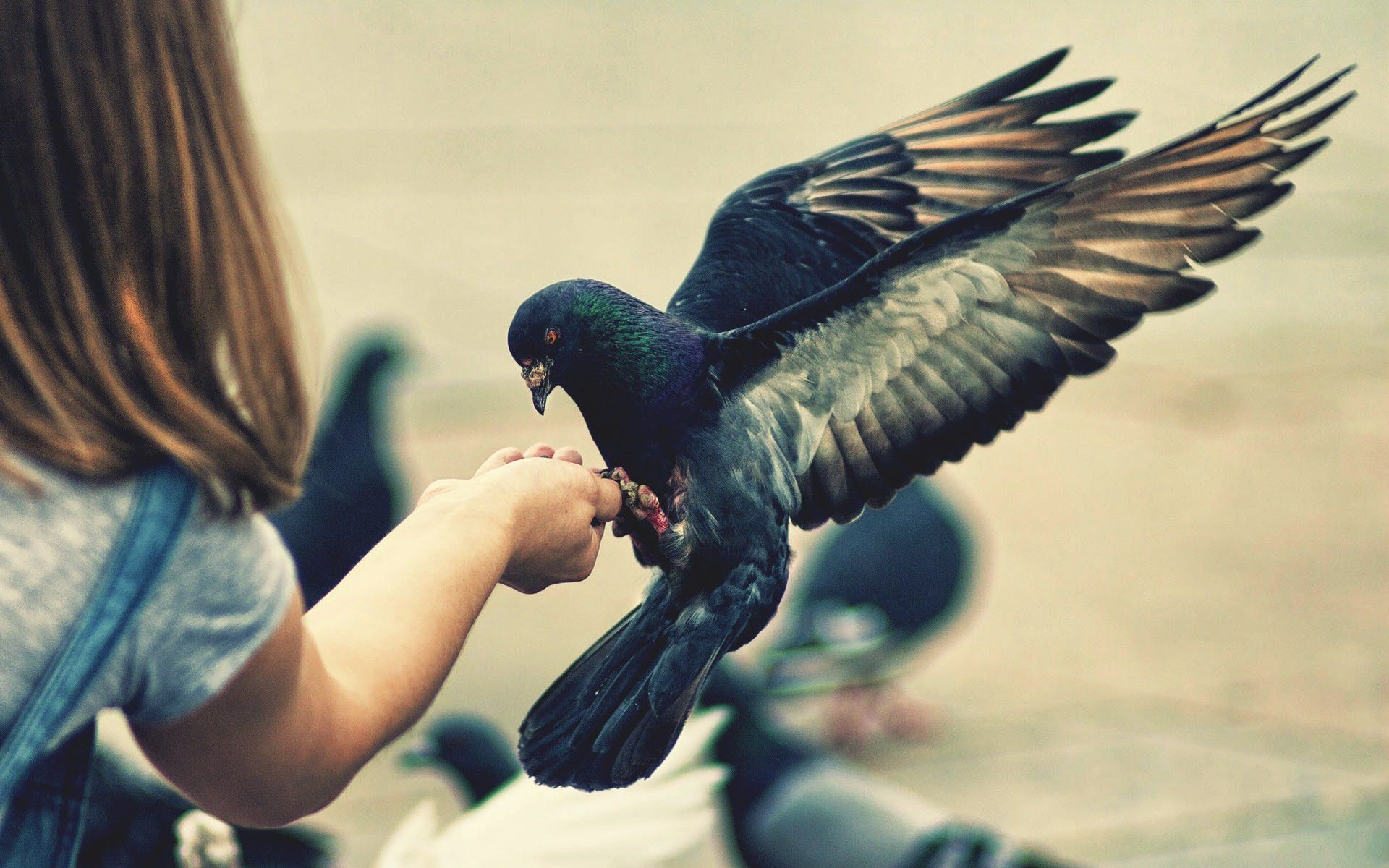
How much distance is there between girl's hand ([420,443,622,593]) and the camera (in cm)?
141

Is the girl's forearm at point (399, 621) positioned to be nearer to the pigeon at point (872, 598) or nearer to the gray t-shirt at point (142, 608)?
the gray t-shirt at point (142, 608)

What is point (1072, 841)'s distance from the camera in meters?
4.80

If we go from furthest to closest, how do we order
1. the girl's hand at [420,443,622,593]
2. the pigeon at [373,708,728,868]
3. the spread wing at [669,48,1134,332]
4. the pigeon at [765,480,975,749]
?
the pigeon at [765,480,975,749] < the pigeon at [373,708,728,868] < the spread wing at [669,48,1134,332] < the girl's hand at [420,443,622,593]

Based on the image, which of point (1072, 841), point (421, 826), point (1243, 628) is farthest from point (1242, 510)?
point (421, 826)

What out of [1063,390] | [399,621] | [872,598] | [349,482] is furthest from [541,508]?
[1063,390]

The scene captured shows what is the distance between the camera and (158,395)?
1057 mm

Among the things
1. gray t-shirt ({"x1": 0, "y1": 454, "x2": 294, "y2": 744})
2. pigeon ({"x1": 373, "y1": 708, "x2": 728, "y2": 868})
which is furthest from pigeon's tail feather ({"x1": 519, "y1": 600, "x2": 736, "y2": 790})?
pigeon ({"x1": 373, "y1": 708, "x2": 728, "y2": 868})

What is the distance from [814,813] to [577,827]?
0.87 metres

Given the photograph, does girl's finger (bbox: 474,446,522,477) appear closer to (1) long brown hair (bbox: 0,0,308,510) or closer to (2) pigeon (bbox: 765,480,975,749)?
(1) long brown hair (bbox: 0,0,308,510)

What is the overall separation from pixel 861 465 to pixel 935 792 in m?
3.52

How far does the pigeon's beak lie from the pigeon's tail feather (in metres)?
0.27

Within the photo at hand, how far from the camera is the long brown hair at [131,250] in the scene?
1.01 m

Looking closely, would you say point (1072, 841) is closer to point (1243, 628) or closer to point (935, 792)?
point (935, 792)

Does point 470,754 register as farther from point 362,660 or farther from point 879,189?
point 362,660
